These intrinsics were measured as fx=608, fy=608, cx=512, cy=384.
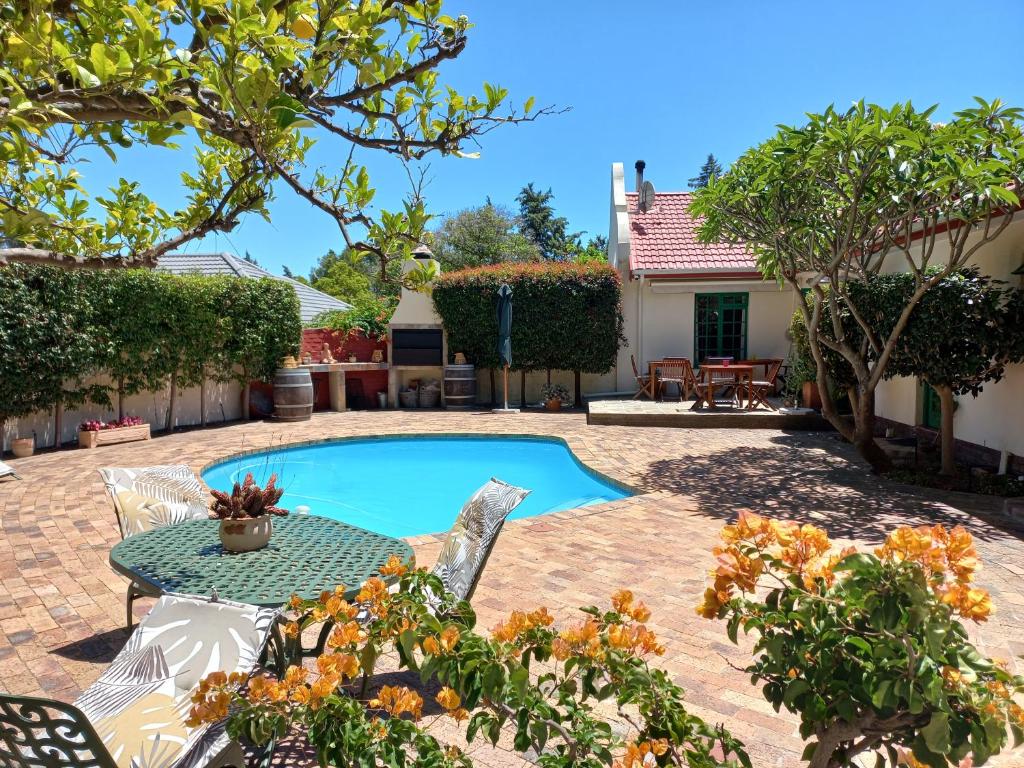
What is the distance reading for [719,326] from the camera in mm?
14641

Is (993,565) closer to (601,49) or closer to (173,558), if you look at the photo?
(173,558)

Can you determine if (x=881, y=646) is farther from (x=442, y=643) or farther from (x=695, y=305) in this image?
(x=695, y=305)

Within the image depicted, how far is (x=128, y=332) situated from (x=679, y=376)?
10915 millimetres

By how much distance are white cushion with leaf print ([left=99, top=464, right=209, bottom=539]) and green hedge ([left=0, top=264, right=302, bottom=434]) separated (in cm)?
645

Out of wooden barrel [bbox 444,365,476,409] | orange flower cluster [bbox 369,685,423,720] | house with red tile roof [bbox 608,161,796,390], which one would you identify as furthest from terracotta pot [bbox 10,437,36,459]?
house with red tile roof [bbox 608,161,796,390]

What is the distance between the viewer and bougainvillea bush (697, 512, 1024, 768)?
109 centimetres

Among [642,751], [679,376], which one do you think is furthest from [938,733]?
[679,376]

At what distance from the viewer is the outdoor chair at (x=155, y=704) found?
4.60 ft

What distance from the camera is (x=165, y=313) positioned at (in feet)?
35.2

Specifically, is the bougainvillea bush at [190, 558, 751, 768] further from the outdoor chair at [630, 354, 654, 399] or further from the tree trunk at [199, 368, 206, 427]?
the outdoor chair at [630, 354, 654, 399]

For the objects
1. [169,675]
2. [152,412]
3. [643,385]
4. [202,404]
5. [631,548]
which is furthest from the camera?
[643,385]

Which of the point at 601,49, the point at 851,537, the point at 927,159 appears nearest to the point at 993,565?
the point at 851,537

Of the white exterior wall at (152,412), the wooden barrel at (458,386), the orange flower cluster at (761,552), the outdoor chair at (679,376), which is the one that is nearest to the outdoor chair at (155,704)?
the orange flower cluster at (761,552)

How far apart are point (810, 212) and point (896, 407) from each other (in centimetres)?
435
